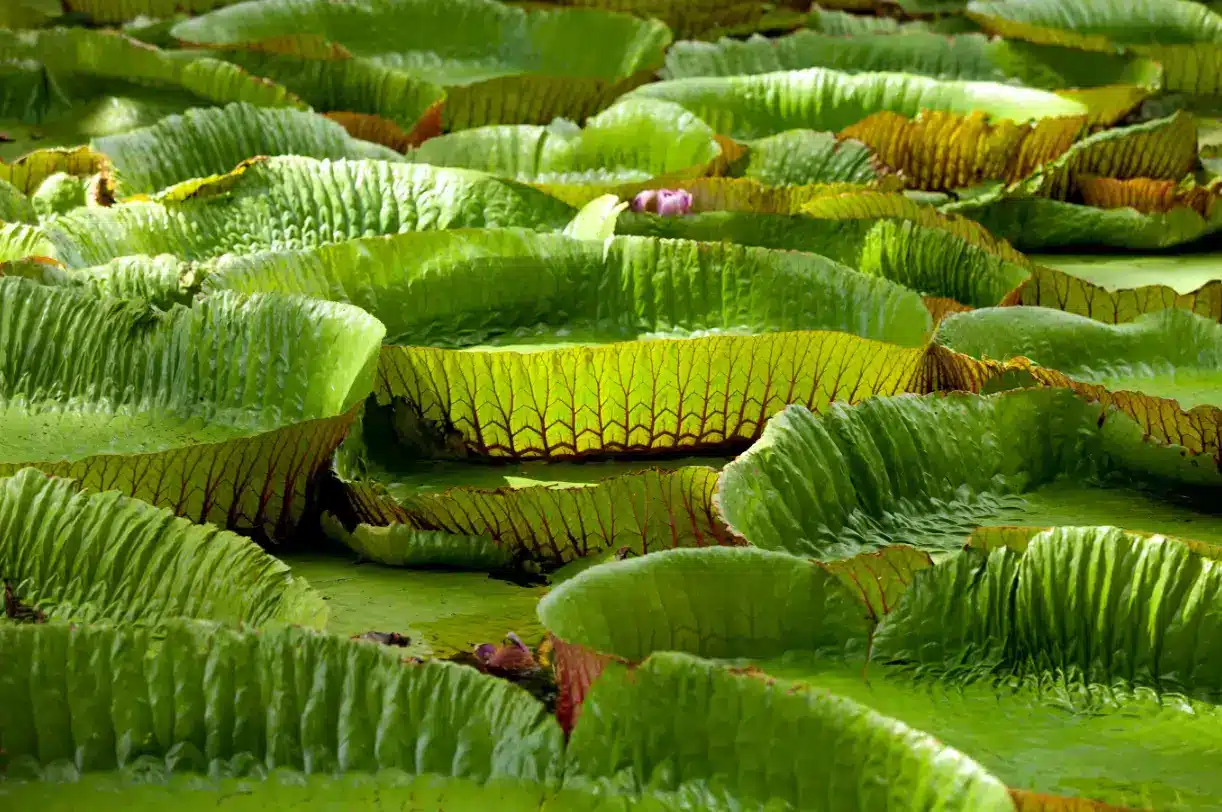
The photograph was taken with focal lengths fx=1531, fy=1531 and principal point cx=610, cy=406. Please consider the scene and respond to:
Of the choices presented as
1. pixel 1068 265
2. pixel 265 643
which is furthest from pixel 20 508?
pixel 1068 265

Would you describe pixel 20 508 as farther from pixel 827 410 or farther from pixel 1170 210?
pixel 1170 210

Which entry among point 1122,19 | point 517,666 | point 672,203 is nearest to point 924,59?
point 1122,19

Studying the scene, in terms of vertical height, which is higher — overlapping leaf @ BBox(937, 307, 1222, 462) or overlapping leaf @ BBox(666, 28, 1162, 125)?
overlapping leaf @ BBox(666, 28, 1162, 125)

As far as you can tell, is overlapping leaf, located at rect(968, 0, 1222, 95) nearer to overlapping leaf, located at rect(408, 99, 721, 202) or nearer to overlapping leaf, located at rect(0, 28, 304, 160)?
overlapping leaf, located at rect(408, 99, 721, 202)

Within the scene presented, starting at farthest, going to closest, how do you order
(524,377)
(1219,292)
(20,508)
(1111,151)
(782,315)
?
(1111,151) → (1219,292) → (782,315) → (524,377) → (20,508)

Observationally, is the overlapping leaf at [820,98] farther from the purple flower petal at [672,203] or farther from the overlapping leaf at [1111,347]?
the overlapping leaf at [1111,347]

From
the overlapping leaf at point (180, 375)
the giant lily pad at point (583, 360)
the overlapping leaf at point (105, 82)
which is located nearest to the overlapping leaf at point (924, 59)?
the overlapping leaf at point (105, 82)

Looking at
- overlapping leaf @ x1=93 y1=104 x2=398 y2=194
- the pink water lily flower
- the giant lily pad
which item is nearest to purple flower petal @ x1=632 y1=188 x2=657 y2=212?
the pink water lily flower

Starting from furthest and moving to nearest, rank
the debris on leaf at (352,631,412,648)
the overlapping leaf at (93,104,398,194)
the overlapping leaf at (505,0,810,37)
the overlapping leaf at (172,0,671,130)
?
the overlapping leaf at (505,0,810,37) < the overlapping leaf at (172,0,671,130) < the overlapping leaf at (93,104,398,194) < the debris on leaf at (352,631,412,648)
